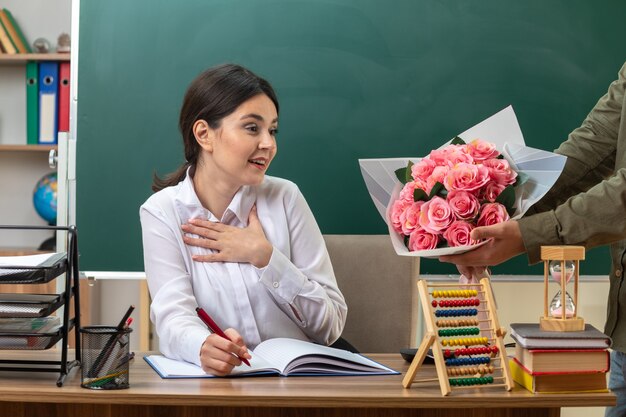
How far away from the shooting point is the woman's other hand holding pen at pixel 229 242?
209cm

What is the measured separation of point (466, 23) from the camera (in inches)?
126

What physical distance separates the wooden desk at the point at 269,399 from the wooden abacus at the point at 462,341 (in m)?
0.03

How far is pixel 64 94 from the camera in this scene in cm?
467

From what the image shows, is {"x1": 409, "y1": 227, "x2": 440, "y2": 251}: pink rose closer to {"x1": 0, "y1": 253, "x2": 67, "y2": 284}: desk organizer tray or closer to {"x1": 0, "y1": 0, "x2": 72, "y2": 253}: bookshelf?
{"x1": 0, "y1": 253, "x2": 67, "y2": 284}: desk organizer tray

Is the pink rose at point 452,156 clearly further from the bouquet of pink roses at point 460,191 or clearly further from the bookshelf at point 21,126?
the bookshelf at point 21,126

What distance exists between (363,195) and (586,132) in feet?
3.95

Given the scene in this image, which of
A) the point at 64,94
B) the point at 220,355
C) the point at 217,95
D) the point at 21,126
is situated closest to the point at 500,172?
the point at 220,355

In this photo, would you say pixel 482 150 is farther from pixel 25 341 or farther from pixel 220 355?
pixel 25 341

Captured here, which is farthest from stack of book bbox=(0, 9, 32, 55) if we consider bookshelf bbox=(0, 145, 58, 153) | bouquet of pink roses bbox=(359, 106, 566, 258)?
bouquet of pink roses bbox=(359, 106, 566, 258)

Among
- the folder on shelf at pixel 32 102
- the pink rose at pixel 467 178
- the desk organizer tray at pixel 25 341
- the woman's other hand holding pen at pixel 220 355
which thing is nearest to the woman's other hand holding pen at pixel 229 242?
the woman's other hand holding pen at pixel 220 355

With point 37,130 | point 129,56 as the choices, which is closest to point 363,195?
point 129,56

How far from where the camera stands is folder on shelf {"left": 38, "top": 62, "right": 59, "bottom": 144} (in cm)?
470

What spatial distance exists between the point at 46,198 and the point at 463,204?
3760 mm

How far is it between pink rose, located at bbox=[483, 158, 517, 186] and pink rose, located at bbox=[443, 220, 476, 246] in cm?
12
